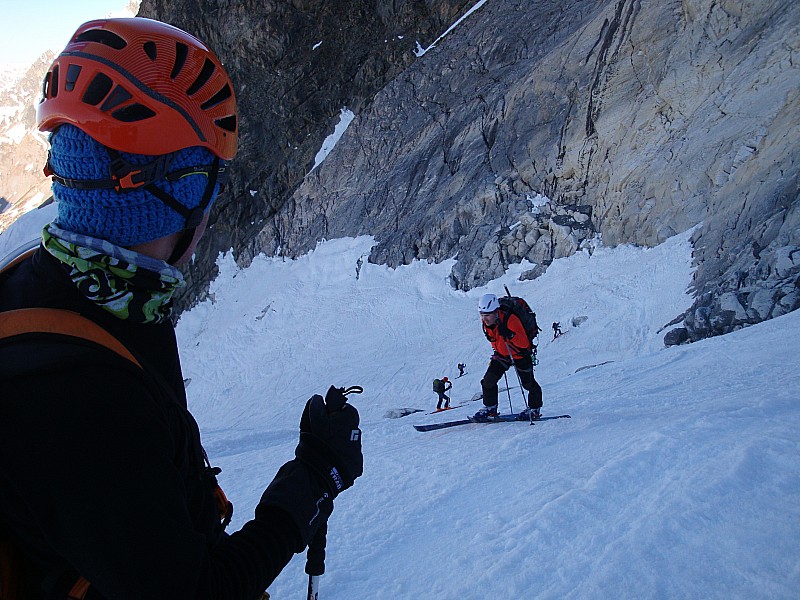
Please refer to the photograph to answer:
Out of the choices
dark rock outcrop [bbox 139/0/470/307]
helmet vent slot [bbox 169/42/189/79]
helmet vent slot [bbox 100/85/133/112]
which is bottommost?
helmet vent slot [bbox 100/85/133/112]

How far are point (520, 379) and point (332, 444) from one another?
566cm

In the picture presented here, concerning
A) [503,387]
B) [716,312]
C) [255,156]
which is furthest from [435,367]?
[255,156]

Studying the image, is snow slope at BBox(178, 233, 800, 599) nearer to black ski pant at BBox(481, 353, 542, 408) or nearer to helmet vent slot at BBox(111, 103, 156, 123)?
black ski pant at BBox(481, 353, 542, 408)

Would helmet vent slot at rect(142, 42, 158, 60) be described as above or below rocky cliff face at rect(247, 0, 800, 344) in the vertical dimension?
below

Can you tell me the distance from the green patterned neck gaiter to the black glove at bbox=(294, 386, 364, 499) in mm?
609

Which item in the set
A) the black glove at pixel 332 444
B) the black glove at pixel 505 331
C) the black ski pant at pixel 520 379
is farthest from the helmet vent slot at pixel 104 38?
the black ski pant at pixel 520 379

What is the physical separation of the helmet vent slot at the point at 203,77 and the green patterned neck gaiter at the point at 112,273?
0.58m

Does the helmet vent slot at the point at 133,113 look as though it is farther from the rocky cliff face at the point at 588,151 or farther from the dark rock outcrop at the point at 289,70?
the dark rock outcrop at the point at 289,70

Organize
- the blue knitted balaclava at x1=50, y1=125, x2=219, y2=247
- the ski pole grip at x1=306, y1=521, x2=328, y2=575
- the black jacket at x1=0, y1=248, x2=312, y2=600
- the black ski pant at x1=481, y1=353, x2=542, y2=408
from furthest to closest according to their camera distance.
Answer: the black ski pant at x1=481, y1=353, x2=542, y2=408 → the ski pole grip at x1=306, y1=521, x2=328, y2=575 → the blue knitted balaclava at x1=50, y1=125, x2=219, y2=247 → the black jacket at x1=0, y1=248, x2=312, y2=600

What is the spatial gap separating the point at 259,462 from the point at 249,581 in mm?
5799

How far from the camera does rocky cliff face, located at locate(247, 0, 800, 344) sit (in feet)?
49.9

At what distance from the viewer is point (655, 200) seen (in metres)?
20.3

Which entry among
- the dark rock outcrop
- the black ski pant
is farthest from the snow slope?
the dark rock outcrop

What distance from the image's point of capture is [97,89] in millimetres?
1487
